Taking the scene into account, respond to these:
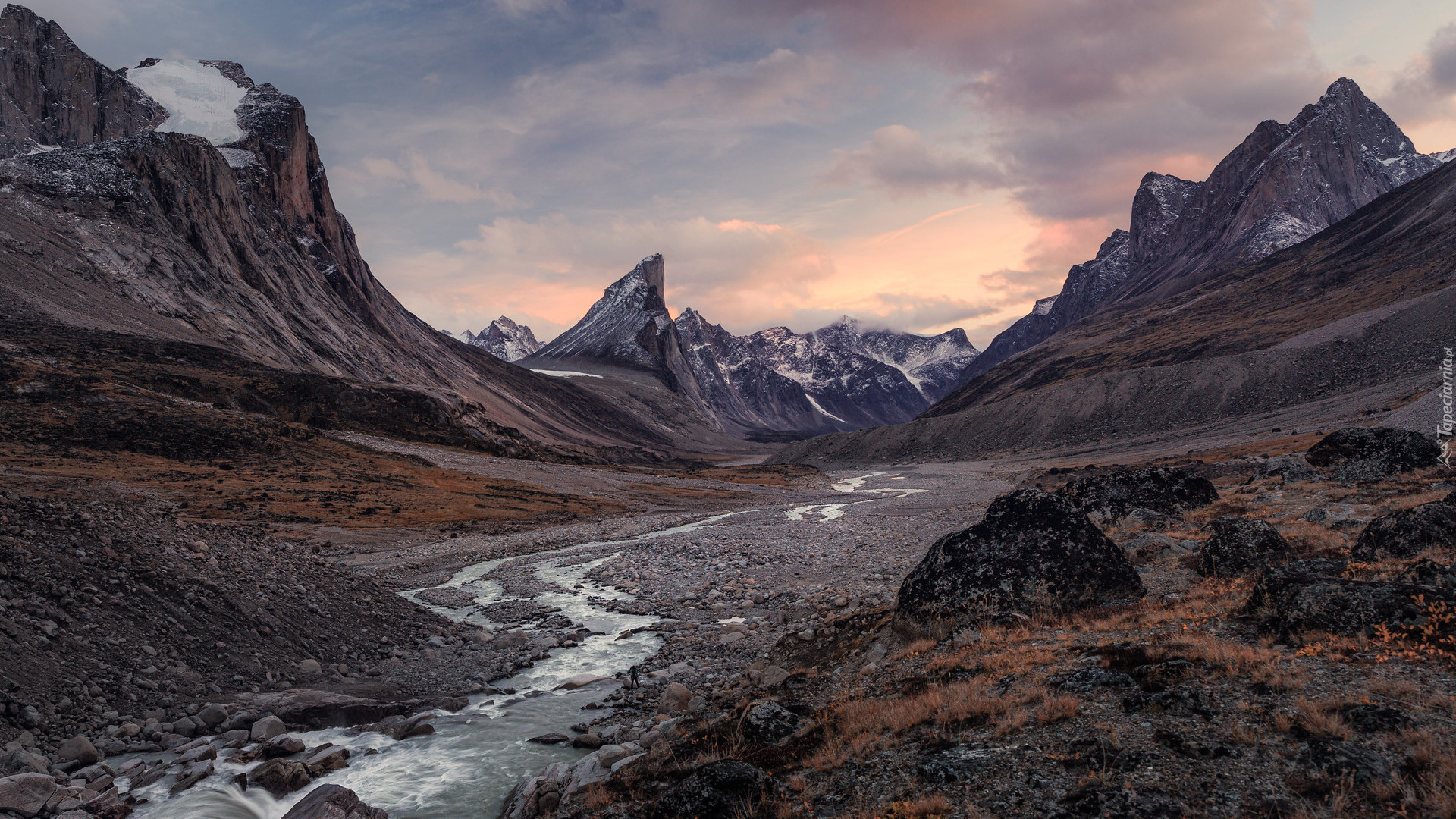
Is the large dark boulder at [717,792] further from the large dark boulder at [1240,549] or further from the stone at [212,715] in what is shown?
the large dark boulder at [1240,549]

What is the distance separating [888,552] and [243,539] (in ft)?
101

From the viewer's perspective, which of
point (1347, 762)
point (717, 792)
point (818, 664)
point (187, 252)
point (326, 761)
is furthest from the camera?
point (187, 252)

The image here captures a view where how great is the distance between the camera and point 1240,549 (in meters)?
16.1

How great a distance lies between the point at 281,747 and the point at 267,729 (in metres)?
1.03

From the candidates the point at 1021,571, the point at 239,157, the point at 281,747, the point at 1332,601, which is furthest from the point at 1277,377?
the point at 239,157

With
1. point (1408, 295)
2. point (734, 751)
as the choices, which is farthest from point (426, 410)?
point (1408, 295)

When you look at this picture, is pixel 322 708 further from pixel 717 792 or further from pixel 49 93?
pixel 49 93

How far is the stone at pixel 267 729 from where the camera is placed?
14.4 metres

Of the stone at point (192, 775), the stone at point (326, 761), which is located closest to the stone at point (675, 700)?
the stone at point (326, 761)

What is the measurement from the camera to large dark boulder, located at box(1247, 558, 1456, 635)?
30.5 ft

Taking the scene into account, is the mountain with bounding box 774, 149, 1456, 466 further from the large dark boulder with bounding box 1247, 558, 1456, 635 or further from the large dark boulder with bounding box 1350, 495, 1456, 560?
the large dark boulder with bounding box 1247, 558, 1456, 635

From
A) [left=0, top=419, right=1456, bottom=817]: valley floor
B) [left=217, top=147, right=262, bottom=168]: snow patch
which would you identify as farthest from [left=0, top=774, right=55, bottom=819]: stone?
[left=217, top=147, right=262, bottom=168]: snow patch

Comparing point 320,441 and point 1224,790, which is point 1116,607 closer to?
point 1224,790

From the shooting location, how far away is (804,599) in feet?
84.8
